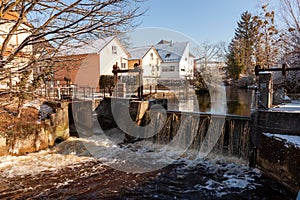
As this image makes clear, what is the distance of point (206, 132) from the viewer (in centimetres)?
823

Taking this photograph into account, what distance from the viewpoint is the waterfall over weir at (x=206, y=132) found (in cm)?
738

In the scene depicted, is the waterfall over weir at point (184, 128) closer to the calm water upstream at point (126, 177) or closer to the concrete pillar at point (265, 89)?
the calm water upstream at point (126, 177)

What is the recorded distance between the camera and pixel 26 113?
9.41 metres

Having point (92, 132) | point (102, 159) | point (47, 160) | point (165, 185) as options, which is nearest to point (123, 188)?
point (165, 185)

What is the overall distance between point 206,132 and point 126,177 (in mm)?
3738

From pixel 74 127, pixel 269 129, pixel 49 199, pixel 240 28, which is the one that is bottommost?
pixel 49 199

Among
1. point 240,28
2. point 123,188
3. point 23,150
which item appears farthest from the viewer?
point 240,28

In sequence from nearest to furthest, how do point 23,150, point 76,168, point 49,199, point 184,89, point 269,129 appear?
point 49,199 < point 269,129 < point 76,168 < point 23,150 < point 184,89

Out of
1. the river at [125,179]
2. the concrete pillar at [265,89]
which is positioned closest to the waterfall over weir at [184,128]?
the river at [125,179]

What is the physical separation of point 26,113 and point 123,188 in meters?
6.50

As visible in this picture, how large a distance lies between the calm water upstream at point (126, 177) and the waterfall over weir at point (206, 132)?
38 centimetres

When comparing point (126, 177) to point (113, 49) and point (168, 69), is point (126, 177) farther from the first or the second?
point (168, 69)

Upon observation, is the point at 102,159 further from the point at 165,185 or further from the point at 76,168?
the point at 165,185

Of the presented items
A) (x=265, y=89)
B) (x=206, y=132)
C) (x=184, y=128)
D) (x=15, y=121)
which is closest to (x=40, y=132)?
(x=15, y=121)
